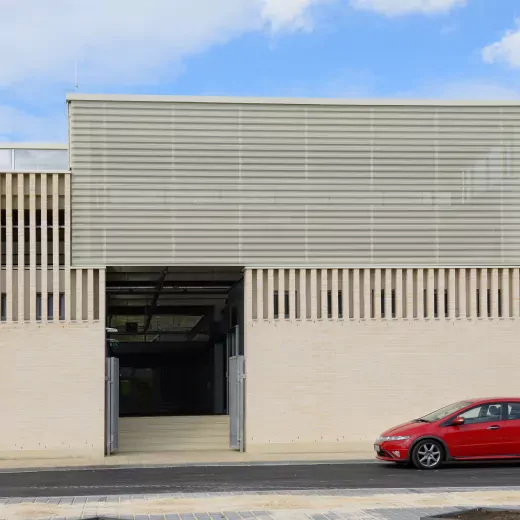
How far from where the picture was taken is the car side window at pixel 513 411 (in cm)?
1946

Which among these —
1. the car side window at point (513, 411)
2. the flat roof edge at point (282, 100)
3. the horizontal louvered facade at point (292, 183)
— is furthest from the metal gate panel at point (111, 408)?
the car side window at point (513, 411)

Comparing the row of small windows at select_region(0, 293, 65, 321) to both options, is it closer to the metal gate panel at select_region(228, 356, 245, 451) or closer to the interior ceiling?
the interior ceiling

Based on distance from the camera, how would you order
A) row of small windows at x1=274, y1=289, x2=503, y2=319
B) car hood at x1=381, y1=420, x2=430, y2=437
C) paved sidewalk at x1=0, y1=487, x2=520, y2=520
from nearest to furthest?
paved sidewalk at x1=0, y1=487, x2=520, y2=520 < car hood at x1=381, y1=420, x2=430, y2=437 < row of small windows at x1=274, y1=289, x2=503, y2=319

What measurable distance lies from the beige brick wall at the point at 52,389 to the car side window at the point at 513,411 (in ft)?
28.2

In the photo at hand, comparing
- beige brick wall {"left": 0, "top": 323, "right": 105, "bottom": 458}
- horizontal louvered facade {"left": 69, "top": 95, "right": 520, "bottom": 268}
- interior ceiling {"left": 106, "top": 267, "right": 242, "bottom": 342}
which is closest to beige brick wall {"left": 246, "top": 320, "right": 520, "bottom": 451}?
horizontal louvered facade {"left": 69, "top": 95, "right": 520, "bottom": 268}

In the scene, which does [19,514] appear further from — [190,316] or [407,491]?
[190,316]

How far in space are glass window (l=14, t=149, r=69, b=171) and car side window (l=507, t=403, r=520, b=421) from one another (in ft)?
35.8

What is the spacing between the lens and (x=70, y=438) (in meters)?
22.3

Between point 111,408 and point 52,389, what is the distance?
1358 mm

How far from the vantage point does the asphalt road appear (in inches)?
619

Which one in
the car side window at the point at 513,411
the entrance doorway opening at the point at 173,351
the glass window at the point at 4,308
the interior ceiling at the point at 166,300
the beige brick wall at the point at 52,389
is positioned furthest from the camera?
the interior ceiling at the point at 166,300

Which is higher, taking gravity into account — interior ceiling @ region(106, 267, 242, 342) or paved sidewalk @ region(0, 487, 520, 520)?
interior ceiling @ region(106, 267, 242, 342)

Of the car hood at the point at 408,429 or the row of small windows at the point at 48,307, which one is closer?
the car hood at the point at 408,429

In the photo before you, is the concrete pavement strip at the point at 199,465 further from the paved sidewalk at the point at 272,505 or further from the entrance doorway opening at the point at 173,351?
the paved sidewalk at the point at 272,505
